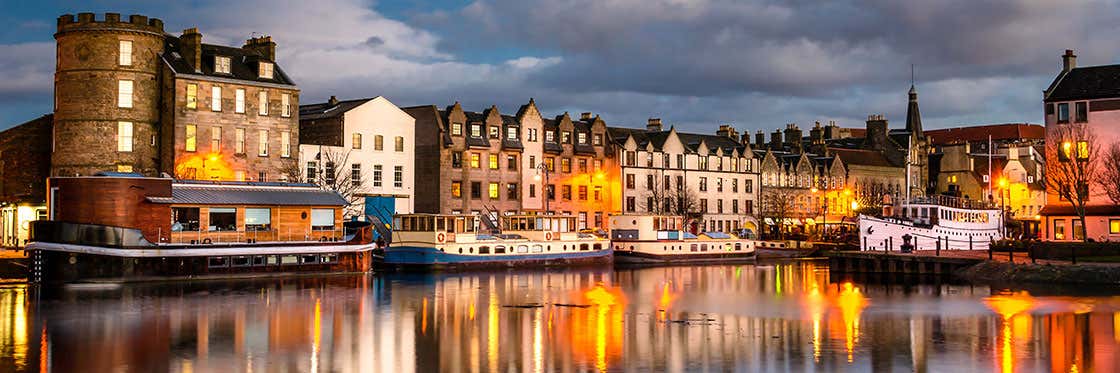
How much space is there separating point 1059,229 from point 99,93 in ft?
212

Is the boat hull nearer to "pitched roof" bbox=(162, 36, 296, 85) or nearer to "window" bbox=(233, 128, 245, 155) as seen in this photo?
"window" bbox=(233, 128, 245, 155)

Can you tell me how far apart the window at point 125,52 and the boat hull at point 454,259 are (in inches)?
778

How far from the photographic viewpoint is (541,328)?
3491 centimetres

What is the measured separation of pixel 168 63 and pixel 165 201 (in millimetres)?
20453

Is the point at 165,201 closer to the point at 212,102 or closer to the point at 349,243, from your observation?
the point at 349,243

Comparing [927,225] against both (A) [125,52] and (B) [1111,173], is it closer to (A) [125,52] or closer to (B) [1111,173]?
(B) [1111,173]

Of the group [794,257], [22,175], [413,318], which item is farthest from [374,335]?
[794,257]

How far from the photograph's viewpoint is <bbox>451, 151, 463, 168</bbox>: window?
287 ft

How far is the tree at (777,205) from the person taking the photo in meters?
113

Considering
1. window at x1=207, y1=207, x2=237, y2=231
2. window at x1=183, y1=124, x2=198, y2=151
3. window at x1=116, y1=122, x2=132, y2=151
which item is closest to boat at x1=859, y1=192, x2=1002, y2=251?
window at x1=207, y1=207, x2=237, y2=231

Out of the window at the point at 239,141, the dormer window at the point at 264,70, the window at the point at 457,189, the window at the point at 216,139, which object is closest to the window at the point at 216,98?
the window at the point at 216,139

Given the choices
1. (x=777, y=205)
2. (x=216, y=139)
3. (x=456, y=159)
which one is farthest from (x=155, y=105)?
(x=777, y=205)

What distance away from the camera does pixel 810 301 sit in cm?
4619

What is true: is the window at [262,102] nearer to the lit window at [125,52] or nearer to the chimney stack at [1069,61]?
the lit window at [125,52]
